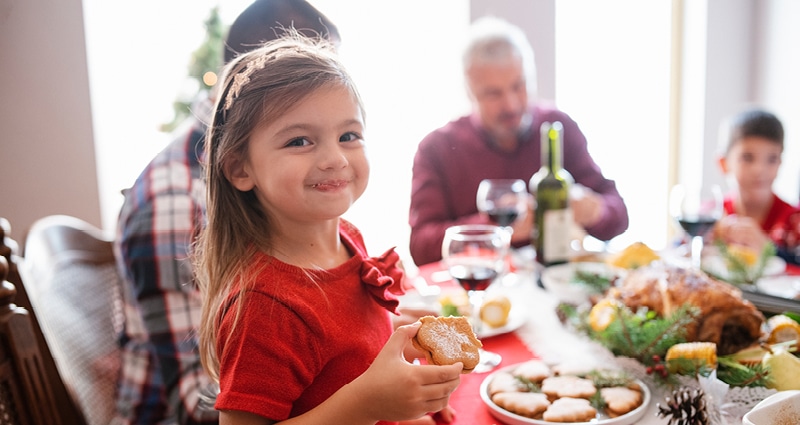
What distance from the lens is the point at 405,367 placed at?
0.62 meters

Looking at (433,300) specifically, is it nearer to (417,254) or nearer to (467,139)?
(417,254)

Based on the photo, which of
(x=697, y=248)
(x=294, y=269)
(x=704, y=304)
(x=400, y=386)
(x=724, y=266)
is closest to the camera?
(x=400, y=386)

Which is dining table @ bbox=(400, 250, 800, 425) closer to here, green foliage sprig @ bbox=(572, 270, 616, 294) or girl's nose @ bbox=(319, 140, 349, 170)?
green foliage sprig @ bbox=(572, 270, 616, 294)

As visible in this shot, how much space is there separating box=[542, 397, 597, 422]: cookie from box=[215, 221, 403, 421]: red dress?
9.5 inches

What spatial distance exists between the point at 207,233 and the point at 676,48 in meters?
3.66

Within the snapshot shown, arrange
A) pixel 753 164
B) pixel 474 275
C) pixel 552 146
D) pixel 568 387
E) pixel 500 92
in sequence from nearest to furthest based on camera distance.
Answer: pixel 568 387
pixel 474 275
pixel 552 146
pixel 753 164
pixel 500 92

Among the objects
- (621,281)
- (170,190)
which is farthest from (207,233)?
(621,281)

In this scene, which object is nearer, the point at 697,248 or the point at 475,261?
the point at 475,261

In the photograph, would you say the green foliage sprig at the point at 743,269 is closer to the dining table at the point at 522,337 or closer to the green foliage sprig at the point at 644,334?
the dining table at the point at 522,337

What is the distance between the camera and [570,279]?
4.44ft

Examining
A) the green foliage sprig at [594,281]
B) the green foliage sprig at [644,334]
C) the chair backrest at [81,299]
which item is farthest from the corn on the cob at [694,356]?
the chair backrest at [81,299]

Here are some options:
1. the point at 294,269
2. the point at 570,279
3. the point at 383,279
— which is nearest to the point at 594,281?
the point at 570,279

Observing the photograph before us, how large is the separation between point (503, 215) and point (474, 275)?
2.15 feet

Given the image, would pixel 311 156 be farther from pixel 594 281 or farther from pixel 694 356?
pixel 594 281
